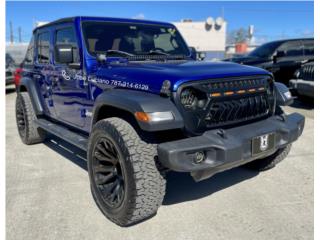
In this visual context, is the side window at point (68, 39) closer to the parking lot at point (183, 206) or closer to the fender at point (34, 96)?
the fender at point (34, 96)

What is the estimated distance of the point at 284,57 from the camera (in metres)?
9.30

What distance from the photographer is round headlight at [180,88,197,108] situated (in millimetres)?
2760

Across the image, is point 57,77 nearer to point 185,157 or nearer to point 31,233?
point 31,233

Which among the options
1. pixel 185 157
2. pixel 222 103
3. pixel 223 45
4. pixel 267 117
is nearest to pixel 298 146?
pixel 267 117

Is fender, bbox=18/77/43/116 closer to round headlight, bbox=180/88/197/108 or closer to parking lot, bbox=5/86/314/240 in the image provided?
parking lot, bbox=5/86/314/240

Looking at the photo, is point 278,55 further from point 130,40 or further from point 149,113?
point 149,113

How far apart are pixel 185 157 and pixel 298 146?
3.40 meters

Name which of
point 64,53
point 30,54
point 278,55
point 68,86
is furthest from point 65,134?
point 278,55

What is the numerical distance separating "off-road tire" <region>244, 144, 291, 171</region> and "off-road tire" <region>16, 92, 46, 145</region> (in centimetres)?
359

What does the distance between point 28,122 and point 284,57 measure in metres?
7.30

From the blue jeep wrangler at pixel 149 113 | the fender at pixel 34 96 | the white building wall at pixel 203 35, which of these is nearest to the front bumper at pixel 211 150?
the blue jeep wrangler at pixel 149 113

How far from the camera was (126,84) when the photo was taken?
3.07m

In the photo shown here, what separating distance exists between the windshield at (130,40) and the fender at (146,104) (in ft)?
3.41

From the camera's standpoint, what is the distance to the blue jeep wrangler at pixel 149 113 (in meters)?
2.65
